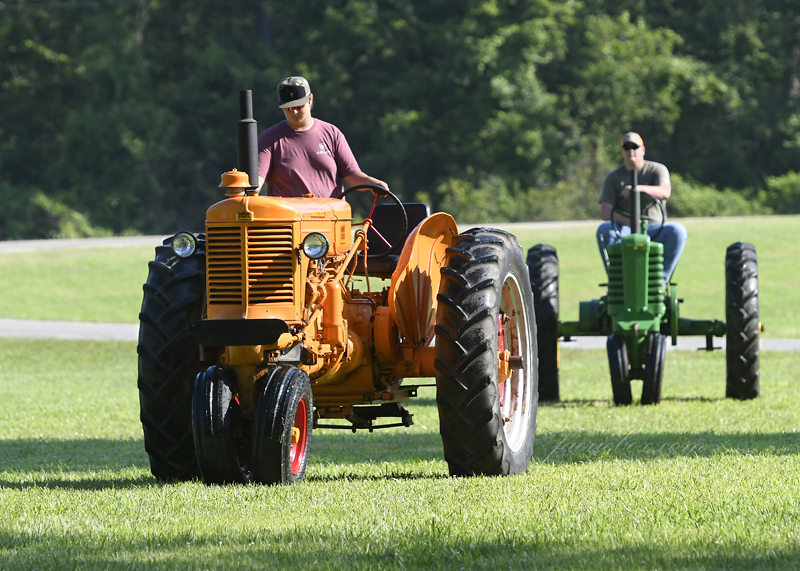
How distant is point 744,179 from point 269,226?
48.7 meters

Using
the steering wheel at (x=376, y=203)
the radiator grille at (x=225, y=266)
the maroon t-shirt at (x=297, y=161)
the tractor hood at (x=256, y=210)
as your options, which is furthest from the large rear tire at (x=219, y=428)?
the maroon t-shirt at (x=297, y=161)

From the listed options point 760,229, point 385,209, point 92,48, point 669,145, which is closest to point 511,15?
point 669,145

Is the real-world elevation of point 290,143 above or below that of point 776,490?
above

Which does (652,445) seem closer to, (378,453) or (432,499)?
(378,453)

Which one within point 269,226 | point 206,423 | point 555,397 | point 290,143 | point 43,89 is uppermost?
point 43,89

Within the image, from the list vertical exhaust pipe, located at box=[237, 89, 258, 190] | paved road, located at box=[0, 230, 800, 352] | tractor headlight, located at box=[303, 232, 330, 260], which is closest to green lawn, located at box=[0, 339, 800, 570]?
tractor headlight, located at box=[303, 232, 330, 260]

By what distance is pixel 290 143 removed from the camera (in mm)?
7633

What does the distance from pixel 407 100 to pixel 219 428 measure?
45152mm

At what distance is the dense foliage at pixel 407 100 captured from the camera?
4859 centimetres

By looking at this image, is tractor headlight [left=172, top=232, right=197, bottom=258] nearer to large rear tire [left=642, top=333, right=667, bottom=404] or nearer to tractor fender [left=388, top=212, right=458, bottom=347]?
tractor fender [left=388, top=212, right=458, bottom=347]

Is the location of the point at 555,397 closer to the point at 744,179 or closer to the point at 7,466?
the point at 7,466

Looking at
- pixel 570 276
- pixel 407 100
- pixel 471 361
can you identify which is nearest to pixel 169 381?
pixel 471 361

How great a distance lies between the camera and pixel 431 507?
18.2 ft

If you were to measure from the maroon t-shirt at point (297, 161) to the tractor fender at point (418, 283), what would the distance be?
Result: 655mm
